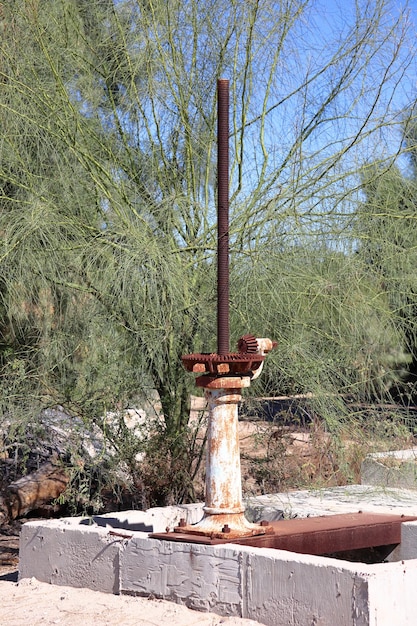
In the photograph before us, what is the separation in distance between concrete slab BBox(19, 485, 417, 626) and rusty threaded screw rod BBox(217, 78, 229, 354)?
45.2 inches

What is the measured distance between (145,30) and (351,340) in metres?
2.92

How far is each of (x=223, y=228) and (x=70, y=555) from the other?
214 centimetres

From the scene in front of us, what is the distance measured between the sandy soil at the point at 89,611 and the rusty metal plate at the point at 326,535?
14.9 inches

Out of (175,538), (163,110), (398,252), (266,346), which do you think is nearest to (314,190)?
(398,252)

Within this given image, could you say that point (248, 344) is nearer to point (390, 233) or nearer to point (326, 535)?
point (326, 535)

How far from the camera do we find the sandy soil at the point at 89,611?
200 inches

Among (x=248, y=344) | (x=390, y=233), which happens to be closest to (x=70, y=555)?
(x=248, y=344)

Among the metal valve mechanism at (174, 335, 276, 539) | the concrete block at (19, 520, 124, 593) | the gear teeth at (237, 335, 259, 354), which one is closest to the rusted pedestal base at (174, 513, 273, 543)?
the metal valve mechanism at (174, 335, 276, 539)

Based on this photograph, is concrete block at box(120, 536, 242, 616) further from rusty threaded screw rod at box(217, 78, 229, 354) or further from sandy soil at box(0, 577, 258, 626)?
rusty threaded screw rod at box(217, 78, 229, 354)

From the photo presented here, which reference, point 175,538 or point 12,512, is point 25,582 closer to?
point 175,538

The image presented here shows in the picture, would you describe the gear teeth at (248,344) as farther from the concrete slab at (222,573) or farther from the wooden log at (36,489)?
the wooden log at (36,489)

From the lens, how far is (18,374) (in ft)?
24.6

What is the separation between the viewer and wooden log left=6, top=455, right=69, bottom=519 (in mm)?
9883

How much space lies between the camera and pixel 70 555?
5.98m
